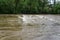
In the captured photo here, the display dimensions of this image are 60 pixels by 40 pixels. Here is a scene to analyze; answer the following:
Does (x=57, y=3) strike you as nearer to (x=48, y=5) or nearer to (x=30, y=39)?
(x=48, y=5)

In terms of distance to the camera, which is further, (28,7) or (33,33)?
(28,7)

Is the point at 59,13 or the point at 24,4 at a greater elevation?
the point at 24,4

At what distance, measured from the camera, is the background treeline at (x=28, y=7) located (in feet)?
32.3

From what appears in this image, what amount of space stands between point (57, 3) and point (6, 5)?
3.36 m

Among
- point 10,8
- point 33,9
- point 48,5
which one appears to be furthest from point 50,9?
point 10,8

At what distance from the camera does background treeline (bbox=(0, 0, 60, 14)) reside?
9859 millimetres

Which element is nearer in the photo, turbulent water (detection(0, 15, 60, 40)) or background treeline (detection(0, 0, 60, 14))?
turbulent water (detection(0, 15, 60, 40))

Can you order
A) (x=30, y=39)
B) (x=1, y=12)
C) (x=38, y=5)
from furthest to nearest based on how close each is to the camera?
1. (x=38, y=5)
2. (x=1, y=12)
3. (x=30, y=39)

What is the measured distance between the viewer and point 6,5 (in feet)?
32.4

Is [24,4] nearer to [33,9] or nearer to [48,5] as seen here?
[33,9]

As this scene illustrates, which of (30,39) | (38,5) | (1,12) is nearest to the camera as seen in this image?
(30,39)

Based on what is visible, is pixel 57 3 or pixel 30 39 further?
pixel 57 3

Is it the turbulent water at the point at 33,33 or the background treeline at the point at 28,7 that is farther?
the background treeline at the point at 28,7

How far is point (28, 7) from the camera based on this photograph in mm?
10188
